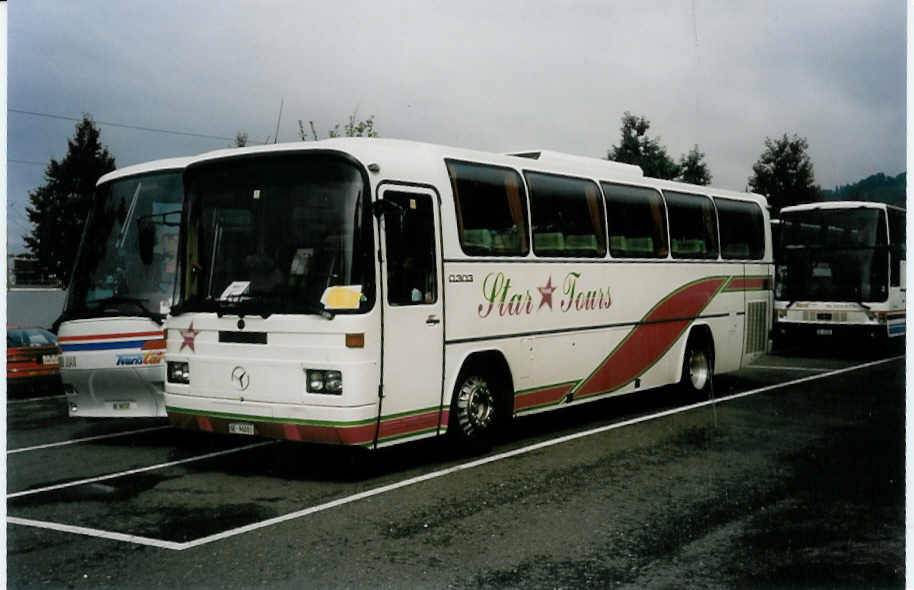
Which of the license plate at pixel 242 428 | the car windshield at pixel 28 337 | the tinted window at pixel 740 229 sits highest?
the tinted window at pixel 740 229

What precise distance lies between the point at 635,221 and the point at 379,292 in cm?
517

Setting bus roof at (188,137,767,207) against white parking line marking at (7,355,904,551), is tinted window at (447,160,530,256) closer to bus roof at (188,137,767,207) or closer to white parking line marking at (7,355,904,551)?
bus roof at (188,137,767,207)

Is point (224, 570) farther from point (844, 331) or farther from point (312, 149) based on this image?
point (844, 331)

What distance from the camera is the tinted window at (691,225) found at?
13734 millimetres

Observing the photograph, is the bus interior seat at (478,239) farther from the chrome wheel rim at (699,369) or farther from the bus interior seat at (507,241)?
the chrome wheel rim at (699,369)

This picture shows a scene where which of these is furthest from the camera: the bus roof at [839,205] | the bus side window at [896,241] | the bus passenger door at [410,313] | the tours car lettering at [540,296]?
the bus side window at [896,241]

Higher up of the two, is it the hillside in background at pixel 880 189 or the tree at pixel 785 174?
the tree at pixel 785 174

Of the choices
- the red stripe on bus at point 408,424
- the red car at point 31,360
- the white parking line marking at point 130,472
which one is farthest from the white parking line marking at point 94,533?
the red car at point 31,360

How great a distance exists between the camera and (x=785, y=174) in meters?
30.7

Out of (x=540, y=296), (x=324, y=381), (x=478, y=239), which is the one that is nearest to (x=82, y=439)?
(x=324, y=381)

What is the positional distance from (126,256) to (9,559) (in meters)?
4.91

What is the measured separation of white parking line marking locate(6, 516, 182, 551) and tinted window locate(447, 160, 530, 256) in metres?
4.21

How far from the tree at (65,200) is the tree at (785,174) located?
22.5 metres

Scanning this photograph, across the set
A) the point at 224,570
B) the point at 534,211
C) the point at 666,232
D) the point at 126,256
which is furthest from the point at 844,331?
the point at 224,570
